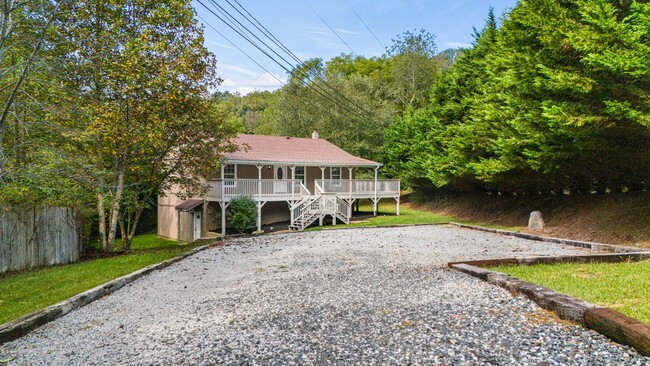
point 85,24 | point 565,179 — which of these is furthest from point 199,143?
point 565,179

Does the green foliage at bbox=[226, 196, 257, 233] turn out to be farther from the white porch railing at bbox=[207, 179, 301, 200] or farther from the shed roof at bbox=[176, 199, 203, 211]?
the shed roof at bbox=[176, 199, 203, 211]

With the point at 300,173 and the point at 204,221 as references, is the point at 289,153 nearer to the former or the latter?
the point at 300,173

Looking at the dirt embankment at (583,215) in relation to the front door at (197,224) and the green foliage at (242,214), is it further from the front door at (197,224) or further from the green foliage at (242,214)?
the front door at (197,224)

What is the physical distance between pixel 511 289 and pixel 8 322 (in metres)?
6.87

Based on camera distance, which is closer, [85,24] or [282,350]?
[282,350]

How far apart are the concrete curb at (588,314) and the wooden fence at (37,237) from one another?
10.2 m

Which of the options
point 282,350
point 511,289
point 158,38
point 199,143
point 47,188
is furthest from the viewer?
point 199,143

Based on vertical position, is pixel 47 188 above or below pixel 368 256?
above

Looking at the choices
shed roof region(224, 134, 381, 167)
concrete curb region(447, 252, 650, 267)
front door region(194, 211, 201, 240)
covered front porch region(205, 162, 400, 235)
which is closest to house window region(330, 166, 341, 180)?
covered front porch region(205, 162, 400, 235)

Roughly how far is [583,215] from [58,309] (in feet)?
52.1

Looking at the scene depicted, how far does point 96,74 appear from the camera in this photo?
9.80 m

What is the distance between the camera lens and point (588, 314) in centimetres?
395

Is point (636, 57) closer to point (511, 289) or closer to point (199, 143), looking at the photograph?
point (511, 289)

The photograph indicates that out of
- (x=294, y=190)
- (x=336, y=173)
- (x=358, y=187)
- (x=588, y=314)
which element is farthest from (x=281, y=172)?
(x=588, y=314)
